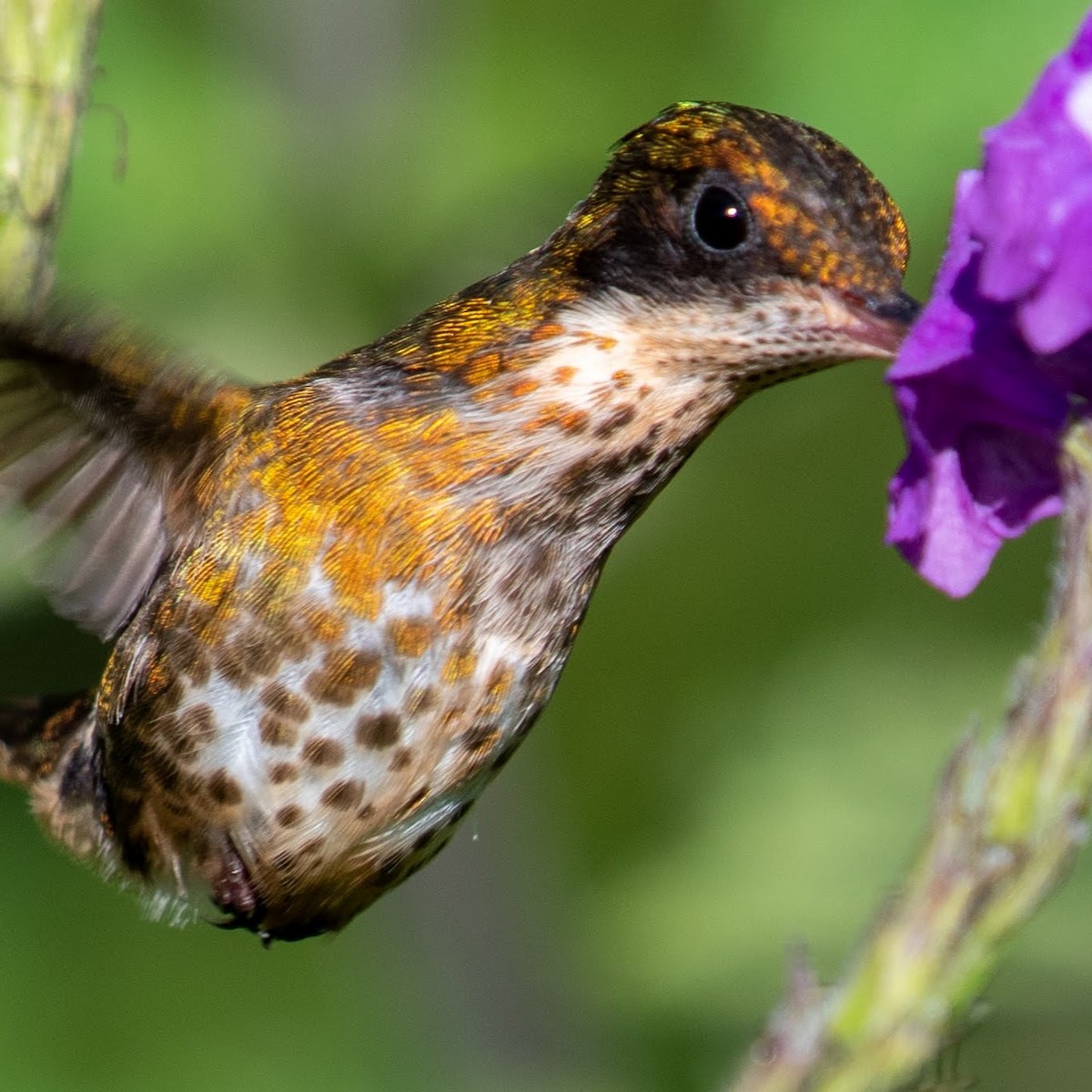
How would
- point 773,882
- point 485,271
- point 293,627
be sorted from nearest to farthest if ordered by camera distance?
point 293,627 < point 485,271 < point 773,882

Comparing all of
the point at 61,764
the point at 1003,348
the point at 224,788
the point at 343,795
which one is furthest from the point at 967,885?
the point at 61,764

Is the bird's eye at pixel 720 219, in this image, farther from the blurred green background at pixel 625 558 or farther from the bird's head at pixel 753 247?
the blurred green background at pixel 625 558

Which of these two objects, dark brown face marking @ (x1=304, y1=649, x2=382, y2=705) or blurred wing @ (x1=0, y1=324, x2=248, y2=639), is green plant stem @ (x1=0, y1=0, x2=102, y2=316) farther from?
dark brown face marking @ (x1=304, y1=649, x2=382, y2=705)

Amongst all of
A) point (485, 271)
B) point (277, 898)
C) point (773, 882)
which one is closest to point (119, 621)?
point (277, 898)

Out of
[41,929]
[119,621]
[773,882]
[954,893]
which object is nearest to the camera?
[954,893]

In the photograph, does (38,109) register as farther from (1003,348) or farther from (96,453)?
(1003,348)

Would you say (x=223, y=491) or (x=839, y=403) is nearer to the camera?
(x=223, y=491)

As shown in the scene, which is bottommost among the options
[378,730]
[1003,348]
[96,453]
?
[378,730]

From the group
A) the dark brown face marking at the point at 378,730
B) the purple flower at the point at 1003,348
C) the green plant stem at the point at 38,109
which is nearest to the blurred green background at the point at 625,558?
the green plant stem at the point at 38,109

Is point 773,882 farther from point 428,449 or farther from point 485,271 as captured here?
point 428,449
